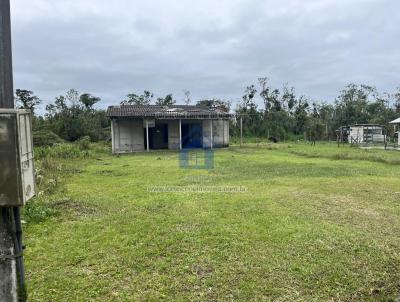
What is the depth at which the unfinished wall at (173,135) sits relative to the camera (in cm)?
2359

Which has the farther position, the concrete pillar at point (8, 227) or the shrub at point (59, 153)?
the shrub at point (59, 153)

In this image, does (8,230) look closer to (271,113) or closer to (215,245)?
(215,245)

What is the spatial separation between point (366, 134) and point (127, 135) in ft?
59.3

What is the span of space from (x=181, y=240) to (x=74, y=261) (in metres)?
1.27

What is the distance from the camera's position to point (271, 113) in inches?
1294

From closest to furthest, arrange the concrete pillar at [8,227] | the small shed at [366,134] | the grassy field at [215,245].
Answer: the concrete pillar at [8,227] < the grassy field at [215,245] < the small shed at [366,134]

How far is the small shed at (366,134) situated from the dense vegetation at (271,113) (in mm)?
1056

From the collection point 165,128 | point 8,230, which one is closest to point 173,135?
point 165,128

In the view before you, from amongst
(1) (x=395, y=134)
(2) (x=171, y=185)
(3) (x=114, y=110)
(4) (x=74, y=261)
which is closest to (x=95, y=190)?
(2) (x=171, y=185)

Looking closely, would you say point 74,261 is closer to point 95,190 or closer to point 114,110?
point 95,190

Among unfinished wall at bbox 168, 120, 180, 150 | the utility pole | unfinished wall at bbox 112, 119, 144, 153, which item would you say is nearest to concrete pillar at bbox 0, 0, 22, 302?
the utility pole

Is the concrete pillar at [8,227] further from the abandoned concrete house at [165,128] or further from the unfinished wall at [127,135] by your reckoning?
the unfinished wall at [127,135]

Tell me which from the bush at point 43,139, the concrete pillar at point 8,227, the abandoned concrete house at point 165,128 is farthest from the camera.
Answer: the abandoned concrete house at point 165,128

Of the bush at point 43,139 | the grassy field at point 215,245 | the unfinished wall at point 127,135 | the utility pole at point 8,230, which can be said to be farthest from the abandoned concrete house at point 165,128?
the utility pole at point 8,230
